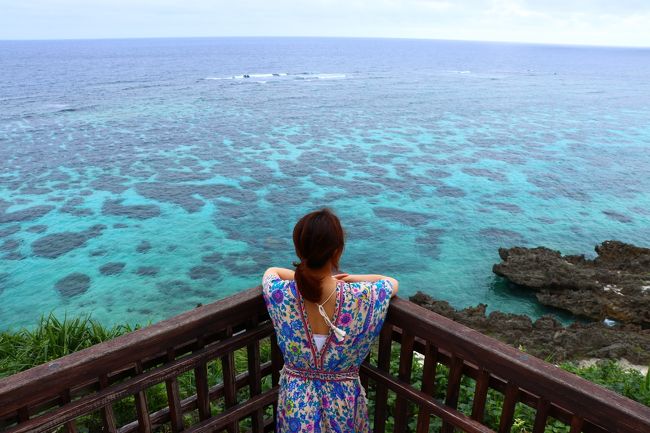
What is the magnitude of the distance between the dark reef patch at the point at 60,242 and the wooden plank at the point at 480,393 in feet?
63.4

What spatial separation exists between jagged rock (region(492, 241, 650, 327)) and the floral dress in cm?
1306

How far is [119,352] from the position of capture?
2598 millimetres

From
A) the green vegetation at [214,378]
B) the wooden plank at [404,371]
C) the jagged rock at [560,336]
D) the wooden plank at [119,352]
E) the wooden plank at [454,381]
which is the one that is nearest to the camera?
the wooden plank at [119,352]

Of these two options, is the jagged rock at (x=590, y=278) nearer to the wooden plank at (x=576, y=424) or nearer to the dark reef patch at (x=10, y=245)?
the wooden plank at (x=576, y=424)

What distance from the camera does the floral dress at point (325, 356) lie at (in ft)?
9.52

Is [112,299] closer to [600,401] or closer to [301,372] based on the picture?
[301,372]

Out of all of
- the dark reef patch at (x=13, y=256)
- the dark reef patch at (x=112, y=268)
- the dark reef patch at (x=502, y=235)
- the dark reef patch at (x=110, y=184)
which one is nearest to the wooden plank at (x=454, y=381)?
the dark reef patch at (x=112, y=268)

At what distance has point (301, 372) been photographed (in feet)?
10.1

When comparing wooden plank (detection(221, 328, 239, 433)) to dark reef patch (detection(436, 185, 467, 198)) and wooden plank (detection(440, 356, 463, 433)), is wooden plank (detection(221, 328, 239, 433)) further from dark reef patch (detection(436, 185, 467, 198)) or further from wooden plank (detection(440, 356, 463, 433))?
dark reef patch (detection(436, 185, 467, 198))

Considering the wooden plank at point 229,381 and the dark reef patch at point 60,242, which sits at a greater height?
the wooden plank at point 229,381

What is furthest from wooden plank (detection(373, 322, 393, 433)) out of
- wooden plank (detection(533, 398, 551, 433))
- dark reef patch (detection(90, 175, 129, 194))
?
dark reef patch (detection(90, 175, 129, 194))

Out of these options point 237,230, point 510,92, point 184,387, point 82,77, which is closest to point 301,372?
point 184,387

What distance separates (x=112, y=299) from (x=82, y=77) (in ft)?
224

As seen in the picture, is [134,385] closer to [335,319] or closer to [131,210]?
[335,319]
